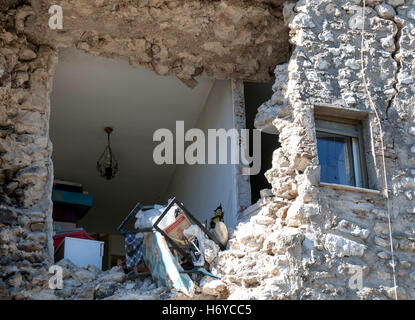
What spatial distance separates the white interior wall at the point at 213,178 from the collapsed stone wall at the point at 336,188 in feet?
3.47

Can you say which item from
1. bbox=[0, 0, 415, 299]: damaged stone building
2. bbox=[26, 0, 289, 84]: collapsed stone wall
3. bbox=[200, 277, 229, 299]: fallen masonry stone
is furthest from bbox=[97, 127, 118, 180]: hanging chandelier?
bbox=[200, 277, 229, 299]: fallen masonry stone

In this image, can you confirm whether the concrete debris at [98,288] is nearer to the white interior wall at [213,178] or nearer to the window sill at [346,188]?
the white interior wall at [213,178]

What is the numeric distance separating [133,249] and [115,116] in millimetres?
3393

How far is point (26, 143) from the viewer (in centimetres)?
840

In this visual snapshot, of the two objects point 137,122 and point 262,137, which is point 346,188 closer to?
point 262,137

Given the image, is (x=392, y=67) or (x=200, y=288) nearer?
(x=200, y=288)

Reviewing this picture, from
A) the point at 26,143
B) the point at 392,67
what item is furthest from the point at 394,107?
the point at 26,143

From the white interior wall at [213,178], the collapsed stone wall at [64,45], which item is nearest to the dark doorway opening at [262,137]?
the white interior wall at [213,178]

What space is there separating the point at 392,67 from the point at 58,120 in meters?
5.39

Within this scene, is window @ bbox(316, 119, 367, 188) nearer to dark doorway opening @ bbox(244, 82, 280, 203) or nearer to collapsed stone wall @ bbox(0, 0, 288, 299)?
collapsed stone wall @ bbox(0, 0, 288, 299)

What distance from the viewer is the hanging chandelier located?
480 inches

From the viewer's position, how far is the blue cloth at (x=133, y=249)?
8.39 meters
